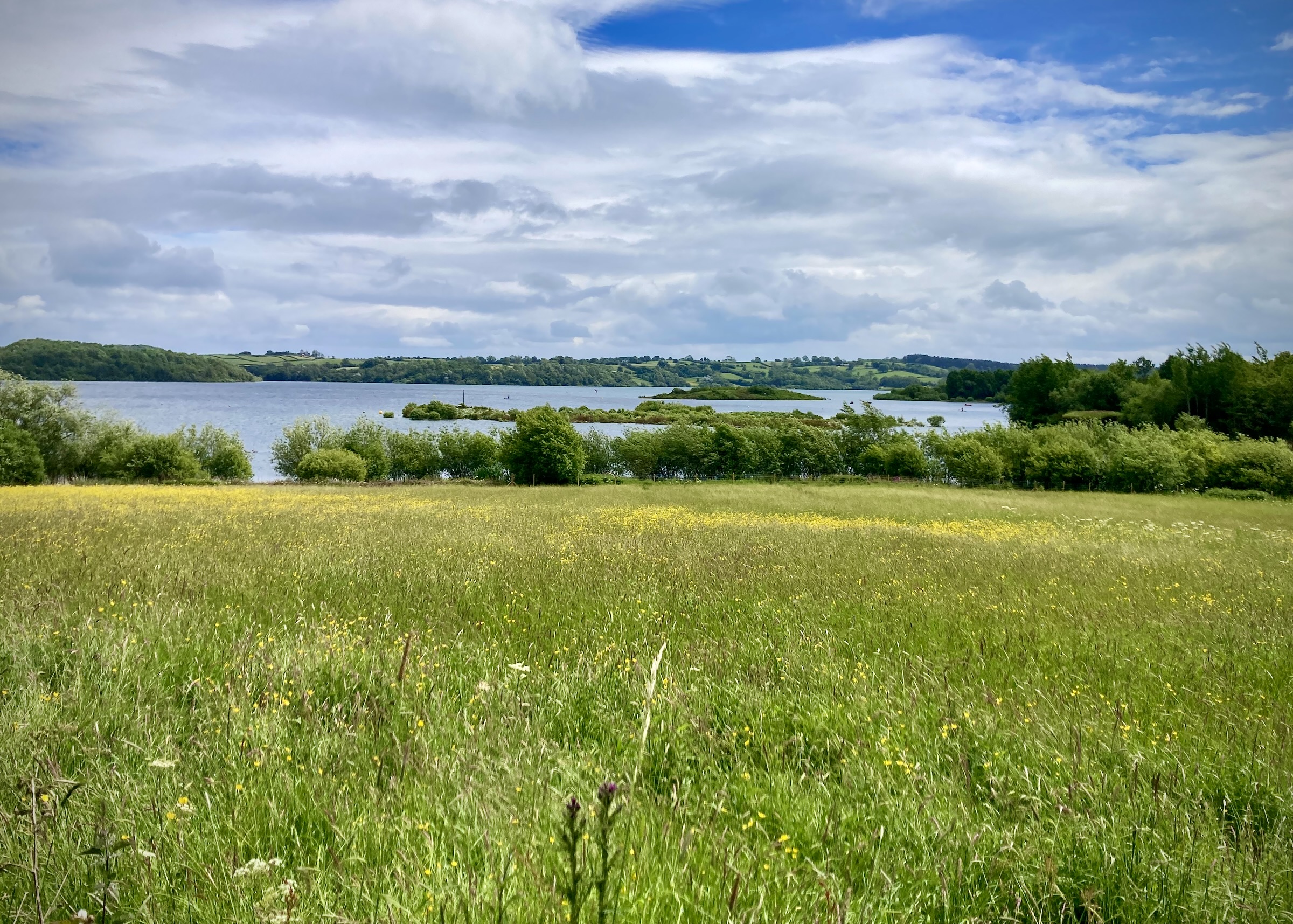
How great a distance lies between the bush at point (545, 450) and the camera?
69750 millimetres

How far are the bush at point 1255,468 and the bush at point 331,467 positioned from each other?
77.5 metres

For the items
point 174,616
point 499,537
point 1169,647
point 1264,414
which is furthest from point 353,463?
point 1264,414

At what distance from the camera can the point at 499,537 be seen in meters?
16.5

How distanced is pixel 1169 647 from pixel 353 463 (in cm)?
7092

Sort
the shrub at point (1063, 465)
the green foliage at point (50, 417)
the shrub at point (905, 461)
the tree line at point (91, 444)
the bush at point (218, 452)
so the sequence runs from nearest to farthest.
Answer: the shrub at point (1063, 465) → the tree line at point (91, 444) → the green foliage at point (50, 417) → the bush at point (218, 452) → the shrub at point (905, 461)

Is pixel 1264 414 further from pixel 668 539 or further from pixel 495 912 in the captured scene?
pixel 495 912

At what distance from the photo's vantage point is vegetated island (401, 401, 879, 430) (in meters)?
104

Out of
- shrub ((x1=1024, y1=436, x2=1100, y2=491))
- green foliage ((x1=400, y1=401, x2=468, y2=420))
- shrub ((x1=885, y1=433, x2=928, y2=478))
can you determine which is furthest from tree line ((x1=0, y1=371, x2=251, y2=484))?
green foliage ((x1=400, y1=401, x2=468, y2=420))

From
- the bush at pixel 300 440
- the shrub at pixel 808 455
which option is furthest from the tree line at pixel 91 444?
the shrub at pixel 808 455

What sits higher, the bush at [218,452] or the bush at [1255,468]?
the bush at [1255,468]

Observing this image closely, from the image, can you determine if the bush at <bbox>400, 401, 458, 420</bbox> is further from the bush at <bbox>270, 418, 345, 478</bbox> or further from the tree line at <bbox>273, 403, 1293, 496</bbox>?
the tree line at <bbox>273, 403, 1293, 496</bbox>

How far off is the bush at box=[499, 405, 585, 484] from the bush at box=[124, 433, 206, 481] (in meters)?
29.4

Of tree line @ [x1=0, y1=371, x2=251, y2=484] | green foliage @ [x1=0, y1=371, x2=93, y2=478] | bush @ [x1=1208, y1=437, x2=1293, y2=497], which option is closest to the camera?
bush @ [x1=1208, y1=437, x2=1293, y2=497]

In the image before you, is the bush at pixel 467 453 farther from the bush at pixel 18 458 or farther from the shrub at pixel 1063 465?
the shrub at pixel 1063 465
